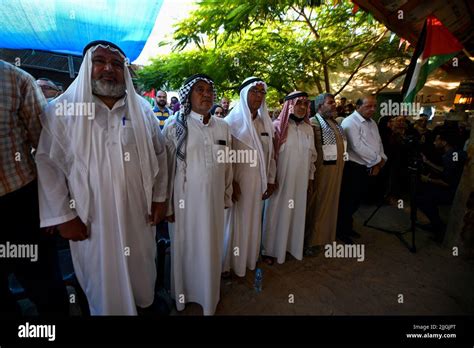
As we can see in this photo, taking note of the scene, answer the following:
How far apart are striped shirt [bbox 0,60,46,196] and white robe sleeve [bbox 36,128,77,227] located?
0.10 meters

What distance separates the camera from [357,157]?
11.6 feet

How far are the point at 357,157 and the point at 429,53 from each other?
1.65 metres

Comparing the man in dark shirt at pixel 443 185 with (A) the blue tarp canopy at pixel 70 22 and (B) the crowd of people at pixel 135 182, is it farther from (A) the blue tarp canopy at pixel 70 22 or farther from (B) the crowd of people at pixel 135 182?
(A) the blue tarp canopy at pixel 70 22

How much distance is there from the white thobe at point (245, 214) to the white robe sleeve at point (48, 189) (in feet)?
5.11

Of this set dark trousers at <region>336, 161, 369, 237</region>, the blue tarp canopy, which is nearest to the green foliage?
the blue tarp canopy

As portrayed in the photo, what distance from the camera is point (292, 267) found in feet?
9.67

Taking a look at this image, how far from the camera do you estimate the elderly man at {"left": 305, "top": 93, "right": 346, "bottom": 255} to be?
10.1 feet

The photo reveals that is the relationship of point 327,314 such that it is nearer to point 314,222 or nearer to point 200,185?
point 314,222

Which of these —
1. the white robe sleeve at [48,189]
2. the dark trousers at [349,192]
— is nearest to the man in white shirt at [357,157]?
the dark trousers at [349,192]

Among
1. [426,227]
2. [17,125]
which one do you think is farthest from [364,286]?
[17,125]

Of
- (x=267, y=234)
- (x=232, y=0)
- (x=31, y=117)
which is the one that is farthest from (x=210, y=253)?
(x=232, y=0)

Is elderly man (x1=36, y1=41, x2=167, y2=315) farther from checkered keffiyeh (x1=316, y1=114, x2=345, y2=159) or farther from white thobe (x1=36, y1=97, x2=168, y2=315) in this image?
checkered keffiyeh (x1=316, y1=114, x2=345, y2=159)

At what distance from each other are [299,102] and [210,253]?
2.02 m

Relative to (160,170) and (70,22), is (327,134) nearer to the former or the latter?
(160,170)
